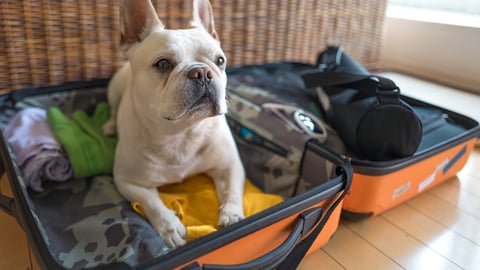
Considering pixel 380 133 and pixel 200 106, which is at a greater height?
pixel 200 106

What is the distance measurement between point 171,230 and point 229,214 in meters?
0.14

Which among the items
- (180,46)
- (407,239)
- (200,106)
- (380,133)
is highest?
(180,46)

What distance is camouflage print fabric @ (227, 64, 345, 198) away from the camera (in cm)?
110

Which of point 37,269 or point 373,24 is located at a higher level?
point 373,24

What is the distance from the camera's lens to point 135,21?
3.13 feet

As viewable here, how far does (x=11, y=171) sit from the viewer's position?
880mm

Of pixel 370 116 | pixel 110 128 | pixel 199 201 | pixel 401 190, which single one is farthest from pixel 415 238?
pixel 110 128

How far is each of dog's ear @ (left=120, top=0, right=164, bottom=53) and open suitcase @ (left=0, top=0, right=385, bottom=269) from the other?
0.40 m

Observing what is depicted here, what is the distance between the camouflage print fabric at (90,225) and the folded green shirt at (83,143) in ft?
0.11

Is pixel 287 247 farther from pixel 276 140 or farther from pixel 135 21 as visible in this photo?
pixel 135 21

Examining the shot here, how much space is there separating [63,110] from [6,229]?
0.49 m

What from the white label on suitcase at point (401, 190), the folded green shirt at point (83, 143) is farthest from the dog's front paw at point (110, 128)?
the white label on suitcase at point (401, 190)

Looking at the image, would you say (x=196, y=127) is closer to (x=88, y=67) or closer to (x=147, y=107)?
(x=147, y=107)

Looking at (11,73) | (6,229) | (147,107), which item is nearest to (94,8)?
(11,73)
